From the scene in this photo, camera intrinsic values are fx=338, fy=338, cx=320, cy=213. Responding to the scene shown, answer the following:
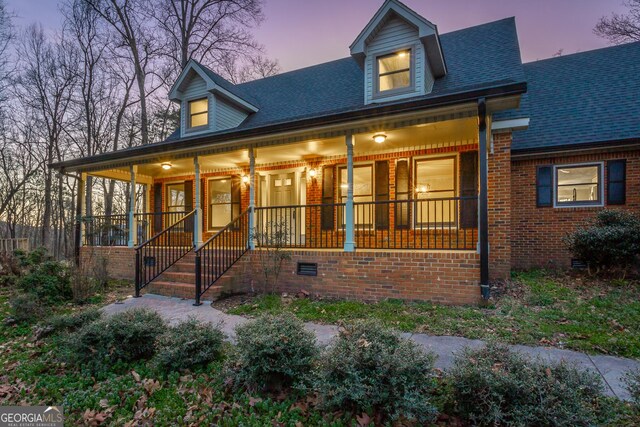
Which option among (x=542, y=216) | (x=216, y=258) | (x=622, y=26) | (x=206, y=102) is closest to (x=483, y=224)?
(x=542, y=216)

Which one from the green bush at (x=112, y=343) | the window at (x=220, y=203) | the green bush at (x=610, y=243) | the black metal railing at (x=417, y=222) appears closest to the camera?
the green bush at (x=112, y=343)

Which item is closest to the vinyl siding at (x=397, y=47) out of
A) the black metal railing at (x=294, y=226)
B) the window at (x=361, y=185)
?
the window at (x=361, y=185)

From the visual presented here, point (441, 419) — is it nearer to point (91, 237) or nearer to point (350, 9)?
point (91, 237)

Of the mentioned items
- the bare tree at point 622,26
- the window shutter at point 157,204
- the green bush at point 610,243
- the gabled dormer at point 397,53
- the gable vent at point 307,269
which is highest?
the bare tree at point 622,26

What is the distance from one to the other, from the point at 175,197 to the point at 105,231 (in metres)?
2.67

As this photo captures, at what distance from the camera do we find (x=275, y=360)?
304 centimetres

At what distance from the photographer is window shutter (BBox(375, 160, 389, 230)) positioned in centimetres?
862

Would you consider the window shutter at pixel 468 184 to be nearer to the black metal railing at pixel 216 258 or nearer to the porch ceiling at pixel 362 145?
the porch ceiling at pixel 362 145

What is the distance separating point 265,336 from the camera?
311cm

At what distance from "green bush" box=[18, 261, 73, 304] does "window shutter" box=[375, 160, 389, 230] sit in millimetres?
7055

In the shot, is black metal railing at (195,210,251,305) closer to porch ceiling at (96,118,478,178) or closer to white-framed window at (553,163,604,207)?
porch ceiling at (96,118,478,178)

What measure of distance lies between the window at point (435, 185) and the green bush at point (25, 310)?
303 inches

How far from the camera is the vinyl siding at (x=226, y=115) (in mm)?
10539

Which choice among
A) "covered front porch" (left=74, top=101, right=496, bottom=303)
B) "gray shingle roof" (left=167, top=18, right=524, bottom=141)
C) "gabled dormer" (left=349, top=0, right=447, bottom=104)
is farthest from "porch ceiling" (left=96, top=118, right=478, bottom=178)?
"gabled dormer" (left=349, top=0, right=447, bottom=104)
